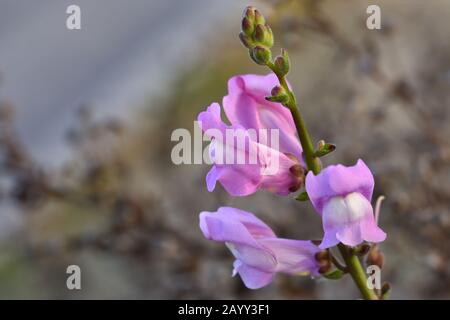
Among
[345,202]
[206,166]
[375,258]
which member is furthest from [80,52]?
[345,202]

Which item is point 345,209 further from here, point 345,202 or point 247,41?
point 247,41

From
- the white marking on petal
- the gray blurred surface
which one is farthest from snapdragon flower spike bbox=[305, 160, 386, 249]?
the gray blurred surface

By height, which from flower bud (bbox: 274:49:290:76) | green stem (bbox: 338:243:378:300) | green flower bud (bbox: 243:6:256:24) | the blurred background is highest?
Result: the blurred background

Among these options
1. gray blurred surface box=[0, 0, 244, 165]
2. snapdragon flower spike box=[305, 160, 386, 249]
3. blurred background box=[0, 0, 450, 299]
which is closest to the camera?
snapdragon flower spike box=[305, 160, 386, 249]

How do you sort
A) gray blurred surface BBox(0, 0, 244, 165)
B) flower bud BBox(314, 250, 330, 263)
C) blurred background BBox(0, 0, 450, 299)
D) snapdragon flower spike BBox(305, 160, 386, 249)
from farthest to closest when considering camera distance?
gray blurred surface BBox(0, 0, 244, 165) < blurred background BBox(0, 0, 450, 299) < flower bud BBox(314, 250, 330, 263) < snapdragon flower spike BBox(305, 160, 386, 249)

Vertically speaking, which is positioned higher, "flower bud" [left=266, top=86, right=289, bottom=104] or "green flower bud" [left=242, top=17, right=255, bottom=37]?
"green flower bud" [left=242, top=17, right=255, bottom=37]

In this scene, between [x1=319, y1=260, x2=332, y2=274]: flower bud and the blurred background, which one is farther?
the blurred background

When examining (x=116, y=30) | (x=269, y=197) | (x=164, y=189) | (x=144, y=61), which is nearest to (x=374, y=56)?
(x=269, y=197)

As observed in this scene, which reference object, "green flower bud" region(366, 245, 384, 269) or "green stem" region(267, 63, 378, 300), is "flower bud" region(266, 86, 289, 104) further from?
"green flower bud" region(366, 245, 384, 269)
